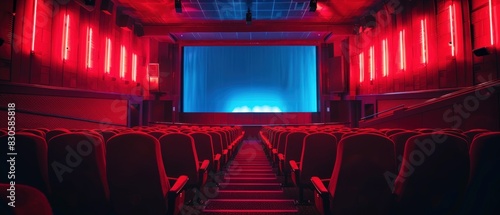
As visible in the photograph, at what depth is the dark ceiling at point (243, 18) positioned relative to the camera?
10281 mm

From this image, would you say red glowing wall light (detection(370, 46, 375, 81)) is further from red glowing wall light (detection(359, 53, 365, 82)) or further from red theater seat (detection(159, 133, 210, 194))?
red theater seat (detection(159, 133, 210, 194))

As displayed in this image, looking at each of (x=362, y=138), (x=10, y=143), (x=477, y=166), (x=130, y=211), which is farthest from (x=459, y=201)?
(x=10, y=143)

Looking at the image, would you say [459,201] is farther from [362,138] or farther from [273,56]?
[273,56]

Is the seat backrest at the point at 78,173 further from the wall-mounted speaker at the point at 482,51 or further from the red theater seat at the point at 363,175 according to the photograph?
the wall-mounted speaker at the point at 482,51

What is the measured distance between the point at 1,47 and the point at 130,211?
6.14 m

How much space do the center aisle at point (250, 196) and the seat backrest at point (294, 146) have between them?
0.44m

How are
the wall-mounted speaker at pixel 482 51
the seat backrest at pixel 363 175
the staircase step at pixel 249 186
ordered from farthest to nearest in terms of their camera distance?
the wall-mounted speaker at pixel 482 51 < the staircase step at pixel 249 186 < the seat backrest at pixel 363 175

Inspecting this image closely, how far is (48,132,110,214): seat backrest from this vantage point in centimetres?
169

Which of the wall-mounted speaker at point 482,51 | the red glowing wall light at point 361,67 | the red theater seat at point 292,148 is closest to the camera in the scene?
the red theater seat at point 292,148

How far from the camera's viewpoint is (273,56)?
16516 millimetres

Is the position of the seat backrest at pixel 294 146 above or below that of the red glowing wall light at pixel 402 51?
below

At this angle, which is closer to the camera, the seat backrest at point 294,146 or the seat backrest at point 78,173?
the seat backrest at point 78,173

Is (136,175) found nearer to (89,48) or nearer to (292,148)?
(292,148)

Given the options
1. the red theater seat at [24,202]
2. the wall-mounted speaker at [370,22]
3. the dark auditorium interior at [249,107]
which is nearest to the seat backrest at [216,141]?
the dark auditorium interior at [249,107]
